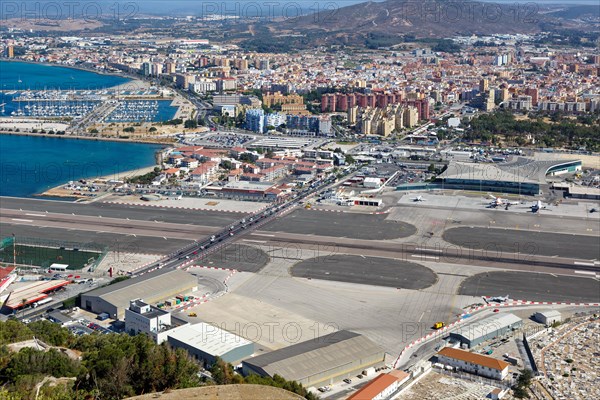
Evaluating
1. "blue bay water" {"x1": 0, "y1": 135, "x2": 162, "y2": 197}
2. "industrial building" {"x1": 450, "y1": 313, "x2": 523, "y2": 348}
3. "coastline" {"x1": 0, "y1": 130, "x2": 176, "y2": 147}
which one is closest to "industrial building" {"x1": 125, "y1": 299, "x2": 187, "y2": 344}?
"industrial building" {"x1": 450, "y1": 313, "x2": 523, "y2": 348}

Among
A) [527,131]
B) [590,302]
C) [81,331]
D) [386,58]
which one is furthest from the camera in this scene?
[386,58]

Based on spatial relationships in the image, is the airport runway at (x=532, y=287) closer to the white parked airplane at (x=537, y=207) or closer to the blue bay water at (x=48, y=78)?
the white parked airplane at (x=537, y=207)

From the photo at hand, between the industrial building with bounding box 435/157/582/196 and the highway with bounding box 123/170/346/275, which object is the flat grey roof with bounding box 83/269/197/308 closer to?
the highway with bounding box 123/170/346/275

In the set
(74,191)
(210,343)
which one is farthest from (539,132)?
(210,343)

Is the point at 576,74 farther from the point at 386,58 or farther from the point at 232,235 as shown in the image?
the point at 232,235

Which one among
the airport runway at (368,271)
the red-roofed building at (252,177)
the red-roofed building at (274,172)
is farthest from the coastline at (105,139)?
the airport runway at (368,271)

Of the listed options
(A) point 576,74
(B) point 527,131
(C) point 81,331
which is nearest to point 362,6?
(A) point 576,74

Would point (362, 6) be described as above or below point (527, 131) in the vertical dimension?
above
